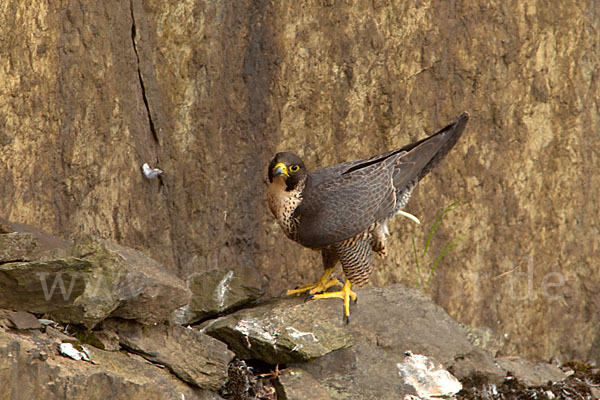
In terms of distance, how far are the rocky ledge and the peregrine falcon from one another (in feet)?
1.07

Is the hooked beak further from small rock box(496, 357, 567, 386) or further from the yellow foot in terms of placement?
small rock box(496, 357, 567, 386)

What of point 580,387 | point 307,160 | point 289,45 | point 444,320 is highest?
point 289,45

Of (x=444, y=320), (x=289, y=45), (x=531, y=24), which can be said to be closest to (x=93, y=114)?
(x=289, y=45)

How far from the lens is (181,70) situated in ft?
14.6

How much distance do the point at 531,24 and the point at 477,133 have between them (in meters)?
0.87

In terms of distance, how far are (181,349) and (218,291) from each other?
0.91 metres

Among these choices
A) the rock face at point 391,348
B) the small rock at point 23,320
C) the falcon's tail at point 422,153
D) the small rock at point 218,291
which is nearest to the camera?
the small rock at point 23,320

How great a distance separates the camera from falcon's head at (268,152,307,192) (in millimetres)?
3883

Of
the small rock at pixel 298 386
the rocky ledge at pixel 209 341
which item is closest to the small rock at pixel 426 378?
the rocky ledge at pixel 209 341

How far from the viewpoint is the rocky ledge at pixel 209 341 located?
320 centimetres

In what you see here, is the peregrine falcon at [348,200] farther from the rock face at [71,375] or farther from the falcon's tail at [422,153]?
the rock face at [71,375]

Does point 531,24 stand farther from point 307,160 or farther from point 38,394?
point 38,394

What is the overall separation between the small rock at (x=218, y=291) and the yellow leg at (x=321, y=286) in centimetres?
24

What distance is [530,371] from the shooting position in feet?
16.6
